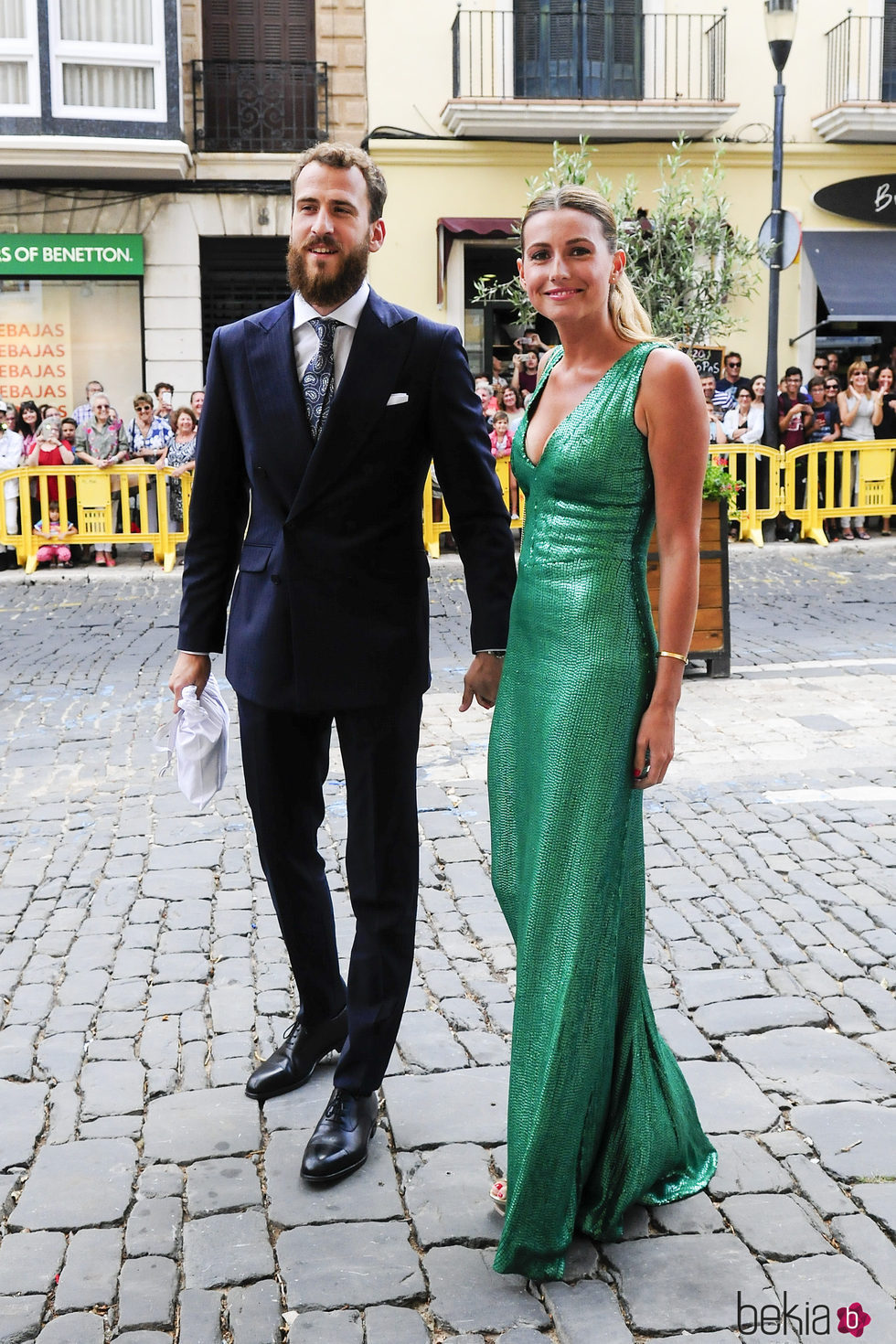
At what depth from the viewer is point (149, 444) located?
15180mm

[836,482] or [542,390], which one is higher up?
[836,482]

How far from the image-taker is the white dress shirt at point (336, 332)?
3150 millimetres

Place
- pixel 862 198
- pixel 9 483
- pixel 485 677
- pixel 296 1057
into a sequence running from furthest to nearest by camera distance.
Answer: pixel 862 198 → pixel 9 483 → pixel 296 1057 → pixel 485 677

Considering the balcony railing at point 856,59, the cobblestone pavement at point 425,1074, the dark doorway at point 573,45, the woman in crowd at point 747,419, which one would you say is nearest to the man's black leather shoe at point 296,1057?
the cobblestone pavement at point 425,1074

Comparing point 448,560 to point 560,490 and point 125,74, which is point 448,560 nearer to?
point 125,74

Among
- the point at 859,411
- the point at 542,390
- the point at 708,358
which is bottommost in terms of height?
the point at 542,390

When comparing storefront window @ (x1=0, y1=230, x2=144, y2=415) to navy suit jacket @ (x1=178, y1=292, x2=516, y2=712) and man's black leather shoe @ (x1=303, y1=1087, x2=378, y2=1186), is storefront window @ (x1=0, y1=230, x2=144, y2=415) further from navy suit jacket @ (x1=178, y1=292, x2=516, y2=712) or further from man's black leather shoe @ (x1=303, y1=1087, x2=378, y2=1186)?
man's black leather shoe @ (x1=303, y1=1087, x2=378, y2=1186)

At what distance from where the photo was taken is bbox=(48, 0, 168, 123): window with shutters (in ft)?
60.3

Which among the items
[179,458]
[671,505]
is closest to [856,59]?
[179,458]

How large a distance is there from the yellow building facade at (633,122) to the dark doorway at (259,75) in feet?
2.99

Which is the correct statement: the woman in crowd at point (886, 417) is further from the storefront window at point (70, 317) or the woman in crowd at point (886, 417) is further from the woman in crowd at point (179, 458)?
the storefront window at point (70, 317)

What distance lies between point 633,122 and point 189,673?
1754cm

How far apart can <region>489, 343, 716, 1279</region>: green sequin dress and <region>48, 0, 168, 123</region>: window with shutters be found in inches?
Result: 691

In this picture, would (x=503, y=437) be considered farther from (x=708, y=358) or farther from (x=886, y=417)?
(x=886, y=417)
